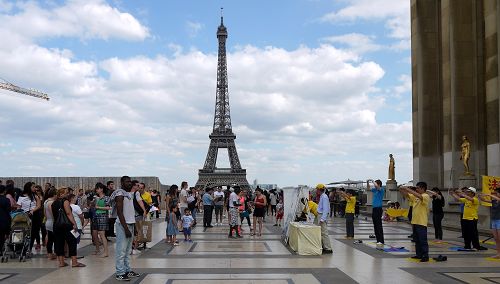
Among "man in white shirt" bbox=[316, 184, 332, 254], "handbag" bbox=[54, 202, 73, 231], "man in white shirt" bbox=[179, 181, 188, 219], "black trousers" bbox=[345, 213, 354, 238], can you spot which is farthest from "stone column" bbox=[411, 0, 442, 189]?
"handbag" bbox=[54, 202, 73, 231]

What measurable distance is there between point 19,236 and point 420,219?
32.1 feet

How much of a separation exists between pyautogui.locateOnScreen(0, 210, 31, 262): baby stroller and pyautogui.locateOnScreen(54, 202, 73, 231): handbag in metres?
1.69

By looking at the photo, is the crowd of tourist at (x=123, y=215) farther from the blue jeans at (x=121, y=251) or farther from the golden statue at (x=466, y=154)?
the golden statue at (x=466, y=154)

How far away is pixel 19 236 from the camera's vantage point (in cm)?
1415

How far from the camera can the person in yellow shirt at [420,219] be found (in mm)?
13680

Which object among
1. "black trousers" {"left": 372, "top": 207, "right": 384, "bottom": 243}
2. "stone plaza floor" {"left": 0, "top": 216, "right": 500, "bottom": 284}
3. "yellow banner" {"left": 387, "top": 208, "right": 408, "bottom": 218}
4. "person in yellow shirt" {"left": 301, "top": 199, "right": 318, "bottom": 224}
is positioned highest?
"person in yellow shirt" {"left": 301, "top": 199, "right": 318, "bottom": 224}

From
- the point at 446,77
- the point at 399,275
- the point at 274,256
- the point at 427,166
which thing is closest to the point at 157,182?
the point at 427,166

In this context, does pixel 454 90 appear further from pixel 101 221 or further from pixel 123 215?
pixel 123 215

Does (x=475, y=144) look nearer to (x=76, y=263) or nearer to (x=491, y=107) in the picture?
(x=491, y=107)

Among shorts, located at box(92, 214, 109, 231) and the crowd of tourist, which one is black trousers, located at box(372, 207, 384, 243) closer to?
the crowd of tourist

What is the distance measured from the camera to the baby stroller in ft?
46.3

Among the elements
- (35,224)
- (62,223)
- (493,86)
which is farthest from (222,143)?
(62,223)

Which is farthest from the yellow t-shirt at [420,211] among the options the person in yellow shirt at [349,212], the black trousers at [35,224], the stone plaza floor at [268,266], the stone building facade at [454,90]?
the black trousers at [35,224]

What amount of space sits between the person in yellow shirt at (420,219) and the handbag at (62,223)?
788 cm
